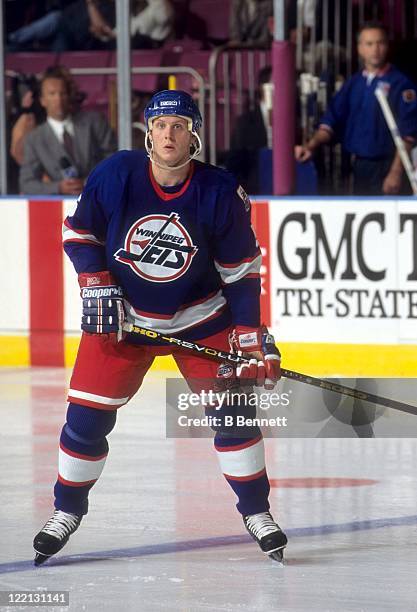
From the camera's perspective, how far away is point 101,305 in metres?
4.86

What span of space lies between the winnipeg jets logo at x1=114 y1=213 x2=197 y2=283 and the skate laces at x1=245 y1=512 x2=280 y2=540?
2.59 feet

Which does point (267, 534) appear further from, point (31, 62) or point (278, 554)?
point (31, 62)

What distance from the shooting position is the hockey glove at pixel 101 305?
16.0 feet

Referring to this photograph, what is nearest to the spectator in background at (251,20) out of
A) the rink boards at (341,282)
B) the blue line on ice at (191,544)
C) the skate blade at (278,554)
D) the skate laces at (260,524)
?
the rink boards at (341,282)

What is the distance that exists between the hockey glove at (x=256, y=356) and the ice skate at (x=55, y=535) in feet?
2.27

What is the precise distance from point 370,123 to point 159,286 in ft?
14.8

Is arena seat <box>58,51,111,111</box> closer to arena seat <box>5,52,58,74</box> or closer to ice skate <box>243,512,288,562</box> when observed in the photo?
arena seat <box>5,52,58,74</box>

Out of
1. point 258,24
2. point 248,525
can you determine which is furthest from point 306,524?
point 258,24

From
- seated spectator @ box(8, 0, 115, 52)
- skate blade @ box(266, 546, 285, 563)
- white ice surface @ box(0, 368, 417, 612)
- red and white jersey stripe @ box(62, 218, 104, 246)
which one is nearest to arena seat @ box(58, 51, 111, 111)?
seated spectator @ box(8, 0, 115, 52)

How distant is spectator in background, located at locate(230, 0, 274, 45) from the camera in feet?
37.2

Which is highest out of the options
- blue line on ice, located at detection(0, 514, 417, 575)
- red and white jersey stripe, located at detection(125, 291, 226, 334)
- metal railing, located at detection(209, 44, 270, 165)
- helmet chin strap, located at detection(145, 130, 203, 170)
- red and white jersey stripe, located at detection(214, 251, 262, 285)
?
metal railing, located at detection(209, 44, 270, 165)

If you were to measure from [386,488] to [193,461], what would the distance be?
92cm

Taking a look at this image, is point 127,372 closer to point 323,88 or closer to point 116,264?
point 116,264

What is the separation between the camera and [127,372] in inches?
196
